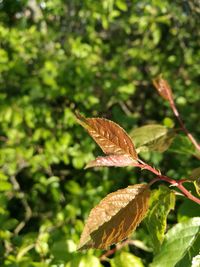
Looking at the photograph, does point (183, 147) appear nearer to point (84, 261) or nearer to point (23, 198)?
point (84, 261)

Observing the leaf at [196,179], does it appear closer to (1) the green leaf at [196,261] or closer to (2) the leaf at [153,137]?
(1) the green leaf at [196,261]

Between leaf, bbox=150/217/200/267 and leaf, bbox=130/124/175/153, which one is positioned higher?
leaf, bbox=130/124/175/153

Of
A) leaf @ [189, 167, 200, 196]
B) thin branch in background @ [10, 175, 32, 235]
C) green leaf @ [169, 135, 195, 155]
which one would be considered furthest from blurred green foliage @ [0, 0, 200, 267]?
leaf @ [189, 167, 200, 196]

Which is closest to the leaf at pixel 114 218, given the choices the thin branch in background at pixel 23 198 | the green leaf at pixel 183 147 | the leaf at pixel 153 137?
the leaf at pixel 153 137

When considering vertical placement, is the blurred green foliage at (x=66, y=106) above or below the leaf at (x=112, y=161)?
below

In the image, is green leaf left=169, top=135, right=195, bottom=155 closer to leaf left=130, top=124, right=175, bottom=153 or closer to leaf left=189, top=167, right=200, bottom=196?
leaf left=130, top=124, right=175, bottom=153

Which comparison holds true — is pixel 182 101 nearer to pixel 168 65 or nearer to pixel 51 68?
pixel 168 65
